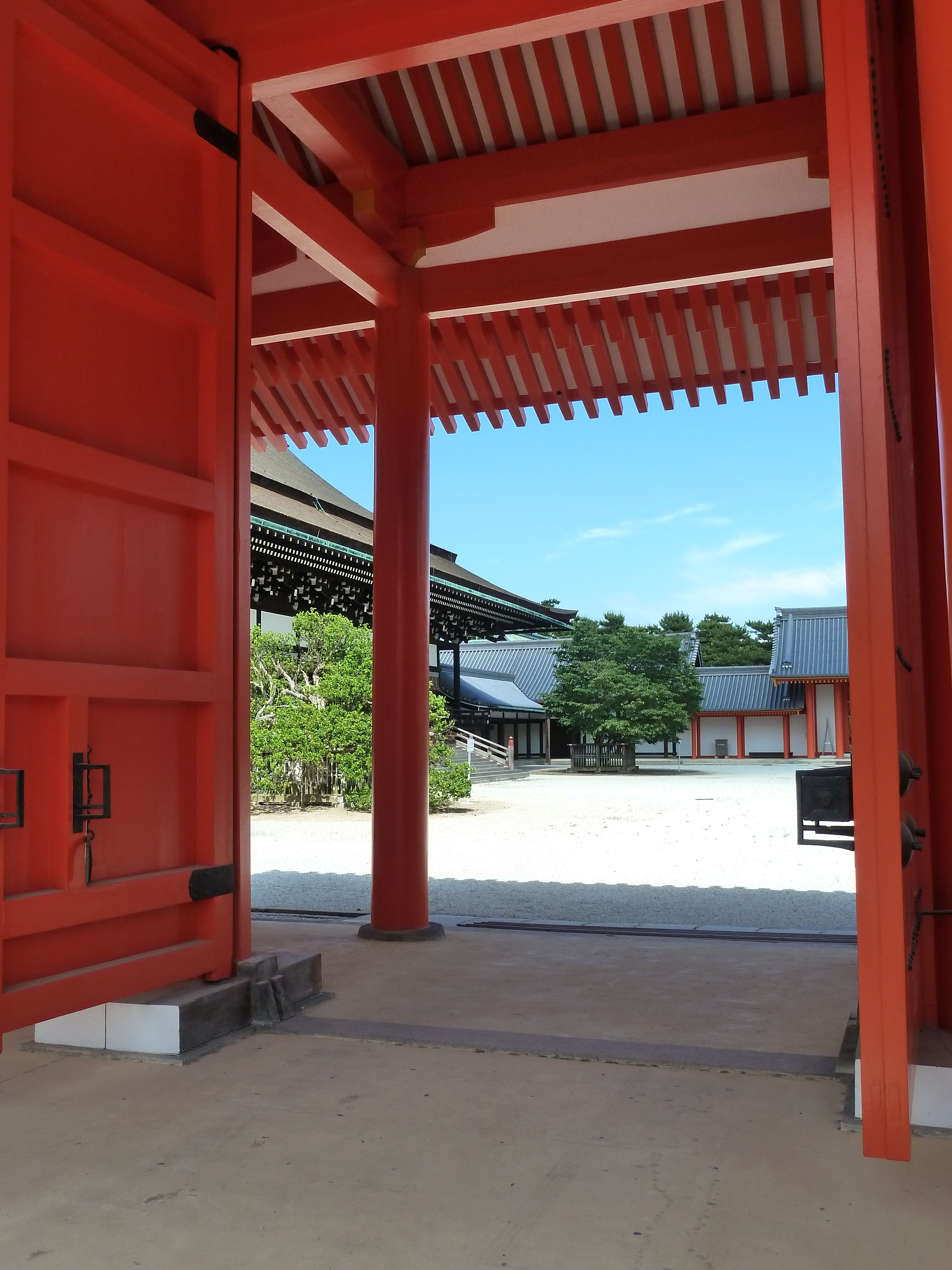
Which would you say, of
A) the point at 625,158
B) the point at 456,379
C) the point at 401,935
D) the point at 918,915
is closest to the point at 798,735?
the point at 456,379

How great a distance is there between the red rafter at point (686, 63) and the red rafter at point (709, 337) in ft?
3.18

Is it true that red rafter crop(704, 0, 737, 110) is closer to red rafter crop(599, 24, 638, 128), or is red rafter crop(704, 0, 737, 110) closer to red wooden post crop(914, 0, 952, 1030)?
red rafter crop(599, 24, 638, 128)

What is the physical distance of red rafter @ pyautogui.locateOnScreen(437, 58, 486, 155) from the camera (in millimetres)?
3955

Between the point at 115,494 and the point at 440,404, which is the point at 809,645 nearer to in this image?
the point at 440,404

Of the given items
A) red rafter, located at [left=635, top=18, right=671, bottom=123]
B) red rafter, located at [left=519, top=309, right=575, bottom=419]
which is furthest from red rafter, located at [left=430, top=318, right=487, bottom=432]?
red rafter, located at [left=635, top=18, right=671, bottom=123]

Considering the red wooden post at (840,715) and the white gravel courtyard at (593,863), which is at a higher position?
the red wooden post at (840,715)

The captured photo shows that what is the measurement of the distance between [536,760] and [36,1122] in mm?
27291

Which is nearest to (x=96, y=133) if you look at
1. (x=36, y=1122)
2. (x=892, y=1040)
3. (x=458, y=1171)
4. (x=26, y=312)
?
(x=26, y=312)

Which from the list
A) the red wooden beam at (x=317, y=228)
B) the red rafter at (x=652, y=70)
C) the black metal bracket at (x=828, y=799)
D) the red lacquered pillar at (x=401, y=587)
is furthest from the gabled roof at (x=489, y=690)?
the black metal bracket at (x=828, y=799)

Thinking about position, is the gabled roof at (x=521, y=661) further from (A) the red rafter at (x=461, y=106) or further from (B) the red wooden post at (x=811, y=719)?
(A) the red rafter at (x=461, y=106)

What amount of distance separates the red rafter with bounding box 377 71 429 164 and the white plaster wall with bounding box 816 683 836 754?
28817 mm

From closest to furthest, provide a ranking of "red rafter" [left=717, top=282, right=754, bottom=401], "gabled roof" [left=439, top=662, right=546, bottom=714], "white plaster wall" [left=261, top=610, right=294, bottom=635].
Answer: "red rafter" [left=717, top=282, right=754, bottom=401] < "white plaster wall" [left=261, top=610, right=294, bottom=635] < "gabled roof" [left=439, top=662, right=546, bottom=714]

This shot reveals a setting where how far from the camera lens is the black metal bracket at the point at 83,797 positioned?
2.46 metres

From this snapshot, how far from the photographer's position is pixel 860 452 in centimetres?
194
